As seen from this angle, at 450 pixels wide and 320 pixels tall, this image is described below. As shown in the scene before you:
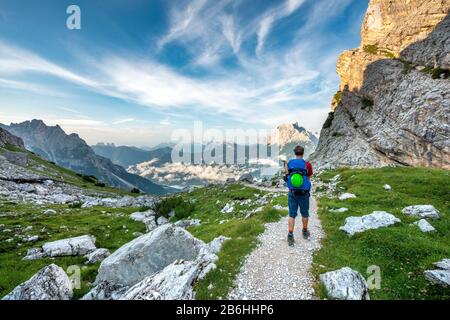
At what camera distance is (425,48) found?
75.9 metres

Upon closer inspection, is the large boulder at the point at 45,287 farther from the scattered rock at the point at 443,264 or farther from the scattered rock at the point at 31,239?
the scattered rock at the point at 443,264

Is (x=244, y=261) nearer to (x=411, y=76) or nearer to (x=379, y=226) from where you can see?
(x=379, y=226)

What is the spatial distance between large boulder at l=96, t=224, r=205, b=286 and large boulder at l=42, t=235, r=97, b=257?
9565mm

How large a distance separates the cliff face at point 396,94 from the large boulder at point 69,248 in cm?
7555

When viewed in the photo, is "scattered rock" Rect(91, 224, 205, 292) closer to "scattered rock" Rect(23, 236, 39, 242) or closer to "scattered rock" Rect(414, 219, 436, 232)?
"scattered rock" Rect(414, 219, 436, 232)

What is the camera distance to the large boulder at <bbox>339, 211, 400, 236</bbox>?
49.1 feet

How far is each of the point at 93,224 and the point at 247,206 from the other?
20.5m

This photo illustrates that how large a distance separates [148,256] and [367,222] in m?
13.5

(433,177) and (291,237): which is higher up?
(433,177)

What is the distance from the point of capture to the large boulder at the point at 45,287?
10.8 meters

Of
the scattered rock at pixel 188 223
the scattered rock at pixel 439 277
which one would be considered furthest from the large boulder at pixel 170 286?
the scattered rock at pixel 188 223

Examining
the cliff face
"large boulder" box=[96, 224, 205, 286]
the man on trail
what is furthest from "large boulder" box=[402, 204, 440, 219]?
the cliff face
